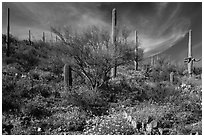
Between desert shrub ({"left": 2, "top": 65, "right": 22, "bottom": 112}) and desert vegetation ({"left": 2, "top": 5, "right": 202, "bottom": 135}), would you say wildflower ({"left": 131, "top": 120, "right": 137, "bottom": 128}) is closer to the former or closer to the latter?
desert vegetation ({"left": 2, "top": 5, "right": 202, "bottom": 135})

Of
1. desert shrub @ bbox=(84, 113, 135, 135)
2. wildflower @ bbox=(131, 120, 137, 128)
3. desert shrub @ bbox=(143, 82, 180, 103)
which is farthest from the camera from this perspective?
desert shrub @ bbox=(143, 82, 180, 103)

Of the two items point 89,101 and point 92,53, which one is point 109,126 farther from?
point 92,53

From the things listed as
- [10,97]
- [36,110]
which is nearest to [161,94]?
[36,110]

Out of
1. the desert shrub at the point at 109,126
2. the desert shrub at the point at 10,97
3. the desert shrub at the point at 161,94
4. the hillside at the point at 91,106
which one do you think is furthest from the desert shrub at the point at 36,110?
the desert shrub at the point at 161,94

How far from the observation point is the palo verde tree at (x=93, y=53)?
840 centimetres

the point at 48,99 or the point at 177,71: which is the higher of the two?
the point at 177,71

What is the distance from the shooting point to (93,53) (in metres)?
8.33

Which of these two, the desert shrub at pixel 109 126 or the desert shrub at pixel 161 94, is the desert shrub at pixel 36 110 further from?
the desert shrub at pixel 161 94

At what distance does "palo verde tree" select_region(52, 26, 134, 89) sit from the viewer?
8.40 m

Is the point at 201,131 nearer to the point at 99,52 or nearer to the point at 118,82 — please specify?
the point at 99,52

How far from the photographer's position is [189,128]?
520 centimetres

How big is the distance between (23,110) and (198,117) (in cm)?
553

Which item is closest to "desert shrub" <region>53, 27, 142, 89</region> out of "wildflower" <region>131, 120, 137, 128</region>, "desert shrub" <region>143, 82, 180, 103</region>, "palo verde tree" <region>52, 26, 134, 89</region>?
"palo verde tree" <region>52, 26, 134, 89</region>

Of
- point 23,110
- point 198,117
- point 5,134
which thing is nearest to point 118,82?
point 198,117
